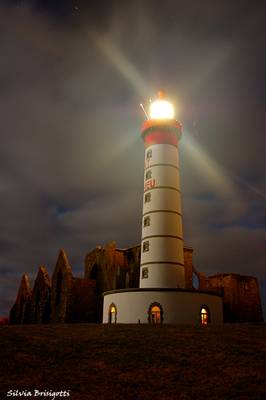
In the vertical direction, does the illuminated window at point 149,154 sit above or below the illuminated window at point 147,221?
above

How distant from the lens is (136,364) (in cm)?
1000

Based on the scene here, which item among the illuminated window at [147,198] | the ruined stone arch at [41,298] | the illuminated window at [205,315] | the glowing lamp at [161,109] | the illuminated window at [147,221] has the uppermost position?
the glowing lamp at [161,109]

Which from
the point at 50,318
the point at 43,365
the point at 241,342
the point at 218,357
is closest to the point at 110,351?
the point at 43,365

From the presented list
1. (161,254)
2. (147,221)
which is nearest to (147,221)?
(147,221)

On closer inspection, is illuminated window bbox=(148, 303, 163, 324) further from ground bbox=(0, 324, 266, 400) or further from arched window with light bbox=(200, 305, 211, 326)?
ground bbox=(0, 324, 266, 400)

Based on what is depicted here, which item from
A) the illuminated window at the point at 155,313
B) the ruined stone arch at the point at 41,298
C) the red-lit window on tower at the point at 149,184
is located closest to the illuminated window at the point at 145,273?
the illuminated window at the point at 155,313

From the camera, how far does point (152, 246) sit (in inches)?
1070

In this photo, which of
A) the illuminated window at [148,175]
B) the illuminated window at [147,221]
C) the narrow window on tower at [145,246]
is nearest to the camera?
the narrow window on tower at [145,246]

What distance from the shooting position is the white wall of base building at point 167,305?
24125 millimetres

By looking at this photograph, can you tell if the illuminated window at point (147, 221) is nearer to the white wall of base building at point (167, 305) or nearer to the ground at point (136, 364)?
the white wall of base building at point (167, 305)

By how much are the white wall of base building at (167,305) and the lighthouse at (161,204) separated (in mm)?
1518

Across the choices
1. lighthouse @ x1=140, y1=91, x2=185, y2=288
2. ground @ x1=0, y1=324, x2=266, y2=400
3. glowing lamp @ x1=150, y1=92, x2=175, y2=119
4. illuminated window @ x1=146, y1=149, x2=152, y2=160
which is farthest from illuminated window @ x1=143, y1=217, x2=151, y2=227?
ground @ x1=0, y1=324, x2=266, y2=400

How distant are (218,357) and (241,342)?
255cm

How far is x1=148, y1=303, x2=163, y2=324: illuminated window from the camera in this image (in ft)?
78.6
